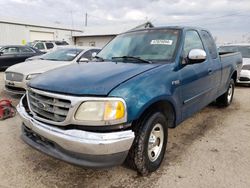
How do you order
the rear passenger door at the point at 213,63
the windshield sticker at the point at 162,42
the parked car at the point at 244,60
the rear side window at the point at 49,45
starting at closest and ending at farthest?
the windshield sticker at the point at 162,42 → the rear passenger door at the point at 213,63 → the parked car at the point at 244,60 → the rear side window at the point at 49,45

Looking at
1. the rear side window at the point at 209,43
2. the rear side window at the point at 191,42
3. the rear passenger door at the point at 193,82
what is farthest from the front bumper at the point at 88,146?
the rear side window at the point at 209,43

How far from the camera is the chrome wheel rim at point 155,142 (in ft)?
9.74

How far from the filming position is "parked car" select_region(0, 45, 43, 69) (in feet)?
42.5

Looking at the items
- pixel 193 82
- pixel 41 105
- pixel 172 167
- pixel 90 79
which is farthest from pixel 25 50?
pixel 172 167

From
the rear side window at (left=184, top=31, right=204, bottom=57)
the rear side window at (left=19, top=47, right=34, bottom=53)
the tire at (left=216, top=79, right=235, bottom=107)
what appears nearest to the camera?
the rear side window at (left=184, top=31, right=204, bottom=57)

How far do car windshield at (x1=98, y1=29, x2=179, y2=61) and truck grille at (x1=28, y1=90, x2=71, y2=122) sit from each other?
1.35 m

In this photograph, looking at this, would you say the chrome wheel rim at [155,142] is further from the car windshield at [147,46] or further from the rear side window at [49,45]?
the rear side window at [49,45]

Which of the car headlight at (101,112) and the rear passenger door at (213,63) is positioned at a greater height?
the rear passenger door at (213,63)

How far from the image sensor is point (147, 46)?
368 centimetres

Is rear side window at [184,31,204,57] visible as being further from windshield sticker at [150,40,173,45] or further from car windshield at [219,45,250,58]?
car windshield at [219,45,250,58]

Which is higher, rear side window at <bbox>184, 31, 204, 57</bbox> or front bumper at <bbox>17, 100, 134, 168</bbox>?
rear side window at <bbox>184, 31, 204, 57</bbox>

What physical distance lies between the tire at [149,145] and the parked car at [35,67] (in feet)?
12.1

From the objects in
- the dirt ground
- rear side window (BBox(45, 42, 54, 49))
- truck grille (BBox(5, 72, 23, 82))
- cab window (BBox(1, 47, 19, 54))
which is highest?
rear side window (BBox(45, 42, 54, 49))

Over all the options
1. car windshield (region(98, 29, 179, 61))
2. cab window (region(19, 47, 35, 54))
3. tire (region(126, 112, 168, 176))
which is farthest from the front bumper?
cab window (region(19, 47, 35, 54))
